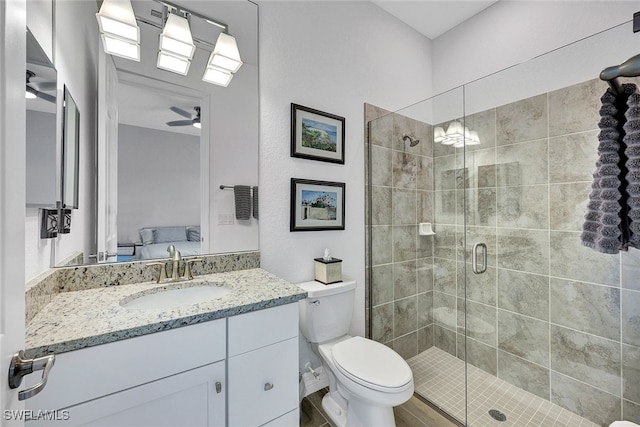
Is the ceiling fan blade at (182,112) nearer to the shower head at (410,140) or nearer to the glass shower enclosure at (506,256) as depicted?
the glass shower enclosure at (506,256)

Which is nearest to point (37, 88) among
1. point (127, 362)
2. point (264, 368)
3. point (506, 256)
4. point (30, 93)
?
point (30, 93)

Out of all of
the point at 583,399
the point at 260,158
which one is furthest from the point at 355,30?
the point at 583,399

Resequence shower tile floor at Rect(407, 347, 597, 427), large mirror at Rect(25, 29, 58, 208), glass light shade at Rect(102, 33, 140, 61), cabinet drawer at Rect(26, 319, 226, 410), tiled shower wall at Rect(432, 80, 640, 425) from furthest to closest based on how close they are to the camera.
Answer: shower tile floor at Rect(407, 347, 597, 427) < tiled shower wall at Rect(432, 80, 640, 425) < glass light shade at Rect(102, 33, 140, 61) < large mirror at Rect(25, 29, 58, 208) < cabinet drawer at Rect(26, 319, 226, 410)

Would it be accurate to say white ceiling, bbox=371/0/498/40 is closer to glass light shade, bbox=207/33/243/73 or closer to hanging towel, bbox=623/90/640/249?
glass light shade, bbox=207/33/243/73

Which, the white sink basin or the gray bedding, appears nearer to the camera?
the white sink basin

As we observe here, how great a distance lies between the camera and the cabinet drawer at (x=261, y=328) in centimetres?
100

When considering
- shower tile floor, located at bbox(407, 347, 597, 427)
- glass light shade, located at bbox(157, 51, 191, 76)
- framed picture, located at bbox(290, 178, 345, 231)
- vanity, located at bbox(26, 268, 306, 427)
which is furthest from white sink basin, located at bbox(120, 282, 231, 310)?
shower tile floor, located at bbox(407, 347, 597, 427)

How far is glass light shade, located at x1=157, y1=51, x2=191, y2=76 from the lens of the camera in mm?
1353

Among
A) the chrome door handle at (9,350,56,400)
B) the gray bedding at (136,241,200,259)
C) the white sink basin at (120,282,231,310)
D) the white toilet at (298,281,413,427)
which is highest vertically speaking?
the gray bedding at (136,241,200,259)

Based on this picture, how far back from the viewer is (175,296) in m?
1.25

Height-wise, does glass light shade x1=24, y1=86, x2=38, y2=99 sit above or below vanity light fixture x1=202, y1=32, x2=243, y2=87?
below

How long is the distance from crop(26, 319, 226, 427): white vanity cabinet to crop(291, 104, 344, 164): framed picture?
1149mm

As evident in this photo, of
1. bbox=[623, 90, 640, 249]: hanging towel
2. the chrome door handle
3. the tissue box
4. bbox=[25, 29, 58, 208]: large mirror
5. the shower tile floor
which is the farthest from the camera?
the tissue box

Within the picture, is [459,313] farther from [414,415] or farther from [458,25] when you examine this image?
[458,25]
